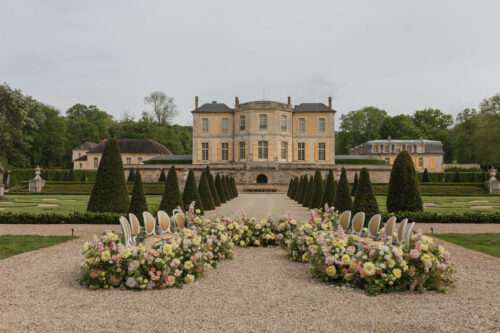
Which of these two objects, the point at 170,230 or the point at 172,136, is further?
the point at 172,136

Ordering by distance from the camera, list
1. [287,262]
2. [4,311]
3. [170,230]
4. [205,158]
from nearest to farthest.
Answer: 1. [4,311]
2. [287,262]
3. [170,230]
4. [205,158]

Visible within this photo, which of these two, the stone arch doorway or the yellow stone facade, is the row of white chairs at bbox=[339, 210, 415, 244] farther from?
the yellow stone facade

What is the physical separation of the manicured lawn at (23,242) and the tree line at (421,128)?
51.2 meters

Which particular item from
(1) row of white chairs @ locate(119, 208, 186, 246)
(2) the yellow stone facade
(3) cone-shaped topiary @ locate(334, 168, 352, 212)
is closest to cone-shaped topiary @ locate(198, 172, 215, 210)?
(3) cone-shaped topiary @ locate(334, 168, 352, 212)

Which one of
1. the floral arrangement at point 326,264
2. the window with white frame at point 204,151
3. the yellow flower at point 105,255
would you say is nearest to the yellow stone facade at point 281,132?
the window with white frame at point 204,151

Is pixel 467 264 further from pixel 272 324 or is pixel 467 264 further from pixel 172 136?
pixel 172 136

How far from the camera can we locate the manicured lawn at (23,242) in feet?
28.8

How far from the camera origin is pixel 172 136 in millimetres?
64375

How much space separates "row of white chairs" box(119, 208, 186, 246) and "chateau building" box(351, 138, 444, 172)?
5097 cm

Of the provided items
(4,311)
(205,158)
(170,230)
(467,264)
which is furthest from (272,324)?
(205,158)

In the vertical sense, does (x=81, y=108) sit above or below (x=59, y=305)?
above

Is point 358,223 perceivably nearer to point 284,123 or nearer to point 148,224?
point 148,224

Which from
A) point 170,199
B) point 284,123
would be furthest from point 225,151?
point 170,199

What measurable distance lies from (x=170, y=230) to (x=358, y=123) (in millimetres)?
64059
